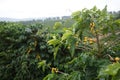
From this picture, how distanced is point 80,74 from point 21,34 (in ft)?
13.0

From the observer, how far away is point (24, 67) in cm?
570

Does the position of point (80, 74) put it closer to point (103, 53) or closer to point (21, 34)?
point (103, 53)

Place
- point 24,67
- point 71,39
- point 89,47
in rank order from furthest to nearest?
1. point 24,67
2. point 89,47
3. point 71,39

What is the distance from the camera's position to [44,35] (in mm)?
5918

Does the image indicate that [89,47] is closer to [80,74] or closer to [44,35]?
[80,74]

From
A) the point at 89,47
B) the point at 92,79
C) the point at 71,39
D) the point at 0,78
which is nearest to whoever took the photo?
the point at 71,39

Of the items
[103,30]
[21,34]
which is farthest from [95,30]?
[21,34]

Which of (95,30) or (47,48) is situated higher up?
(95,30)

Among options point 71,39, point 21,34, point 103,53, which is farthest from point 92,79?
point 21,34

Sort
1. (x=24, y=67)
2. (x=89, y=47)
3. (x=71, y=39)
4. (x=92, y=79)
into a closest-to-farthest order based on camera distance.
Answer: (x=71, y=39)
(x=92, y=79)
(x=89, y=47)
(x=24, y=67)

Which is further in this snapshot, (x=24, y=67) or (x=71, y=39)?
(x=24, y=67)

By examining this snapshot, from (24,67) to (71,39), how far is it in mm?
3694

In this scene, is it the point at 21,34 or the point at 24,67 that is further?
the point at 21,34

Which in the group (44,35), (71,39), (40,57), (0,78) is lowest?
(0,78)
